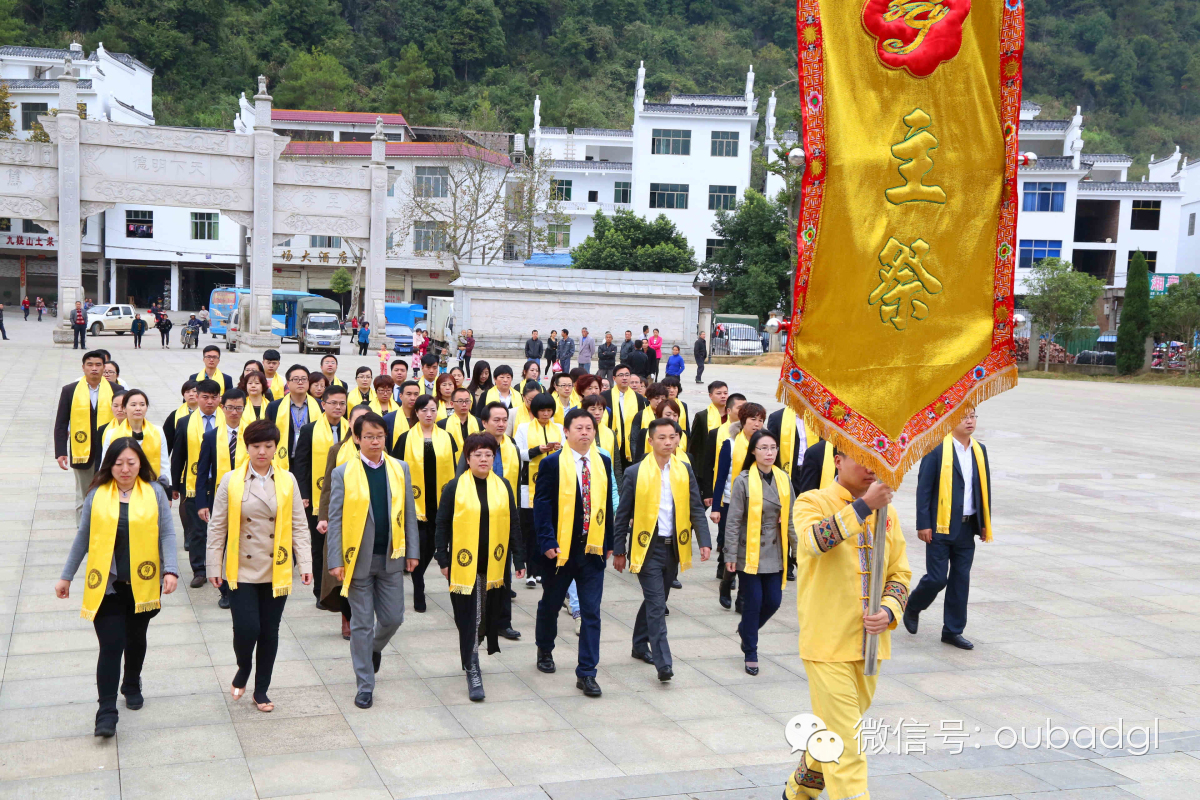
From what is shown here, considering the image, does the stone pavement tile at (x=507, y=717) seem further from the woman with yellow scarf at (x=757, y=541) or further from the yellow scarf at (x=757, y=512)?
the yellow scarf at (x=757, y=512)

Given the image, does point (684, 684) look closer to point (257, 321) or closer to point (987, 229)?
point (987, 229)

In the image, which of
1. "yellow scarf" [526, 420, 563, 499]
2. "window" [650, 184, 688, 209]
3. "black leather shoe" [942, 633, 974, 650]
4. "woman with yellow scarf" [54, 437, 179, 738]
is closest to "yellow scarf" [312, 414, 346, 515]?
"yellow scarf" [526, 420, 563, 499]

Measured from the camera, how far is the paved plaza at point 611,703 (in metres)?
4.81

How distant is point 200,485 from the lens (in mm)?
7770

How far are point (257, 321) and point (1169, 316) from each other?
31770 millimetres

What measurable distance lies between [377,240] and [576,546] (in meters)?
29.4

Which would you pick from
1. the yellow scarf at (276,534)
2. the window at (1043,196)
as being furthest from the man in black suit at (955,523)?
the window at (1043,196)

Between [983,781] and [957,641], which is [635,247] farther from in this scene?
[983,781]

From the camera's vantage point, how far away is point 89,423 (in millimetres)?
8734

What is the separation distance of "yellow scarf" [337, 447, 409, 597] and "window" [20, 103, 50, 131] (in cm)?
5474

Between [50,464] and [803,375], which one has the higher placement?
[803,375]

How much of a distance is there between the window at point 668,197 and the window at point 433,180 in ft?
35.1

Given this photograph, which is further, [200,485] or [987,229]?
[200,485]

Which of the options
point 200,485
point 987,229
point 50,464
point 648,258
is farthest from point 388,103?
point 987,229
